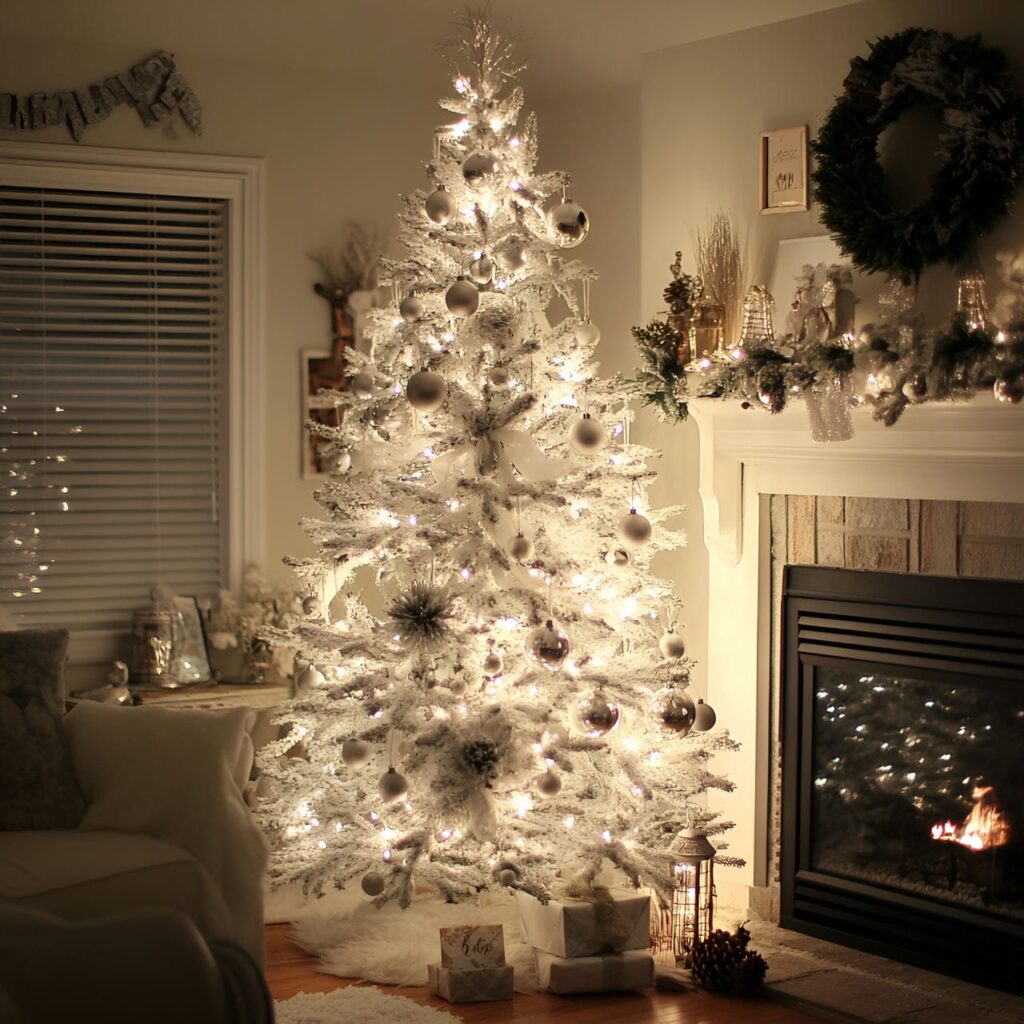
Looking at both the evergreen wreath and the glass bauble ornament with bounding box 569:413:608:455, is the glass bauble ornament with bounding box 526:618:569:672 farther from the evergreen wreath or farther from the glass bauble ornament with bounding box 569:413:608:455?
the evergreen wreath

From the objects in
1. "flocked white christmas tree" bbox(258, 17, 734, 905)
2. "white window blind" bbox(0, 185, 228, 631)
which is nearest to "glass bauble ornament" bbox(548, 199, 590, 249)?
"flocked white christmas tree" bbox(258, 17, 734, 905)

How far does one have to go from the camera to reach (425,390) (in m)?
3.80

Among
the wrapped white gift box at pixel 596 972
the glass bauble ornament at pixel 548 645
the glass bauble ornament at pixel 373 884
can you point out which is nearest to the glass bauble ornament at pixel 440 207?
the glass bauble ornament at pixel 548 645

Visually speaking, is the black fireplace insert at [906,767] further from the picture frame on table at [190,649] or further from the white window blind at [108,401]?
the white window blind at [108,401]

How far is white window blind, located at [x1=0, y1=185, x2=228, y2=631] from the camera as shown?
504cm

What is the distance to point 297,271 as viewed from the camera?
5355mm

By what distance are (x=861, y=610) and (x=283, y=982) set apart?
1.90 m

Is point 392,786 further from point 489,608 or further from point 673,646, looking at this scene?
point 673,646

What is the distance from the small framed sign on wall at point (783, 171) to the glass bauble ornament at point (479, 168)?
86 cm

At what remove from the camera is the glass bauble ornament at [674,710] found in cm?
392

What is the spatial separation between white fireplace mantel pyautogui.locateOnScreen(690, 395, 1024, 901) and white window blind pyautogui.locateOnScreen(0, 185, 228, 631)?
189 cm

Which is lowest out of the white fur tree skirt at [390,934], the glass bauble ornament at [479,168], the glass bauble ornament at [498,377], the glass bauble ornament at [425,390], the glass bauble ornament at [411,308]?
the white fur tree skirt at [390,934]

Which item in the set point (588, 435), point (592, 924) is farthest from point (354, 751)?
point (588, 435)

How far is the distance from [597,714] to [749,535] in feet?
3.12
